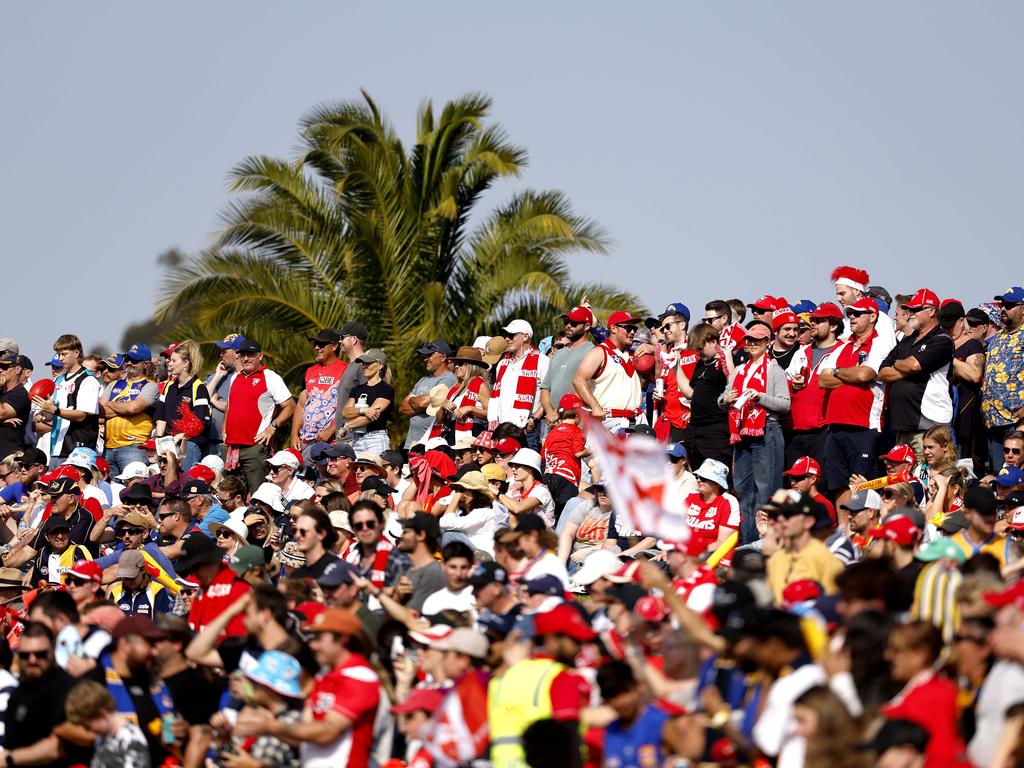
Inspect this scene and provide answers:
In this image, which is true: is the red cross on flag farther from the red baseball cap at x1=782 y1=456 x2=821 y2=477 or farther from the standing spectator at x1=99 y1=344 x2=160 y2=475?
the standing spectator at x1=99 y1=344 x2=160 y2=475

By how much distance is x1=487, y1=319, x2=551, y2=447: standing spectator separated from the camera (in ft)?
56.5

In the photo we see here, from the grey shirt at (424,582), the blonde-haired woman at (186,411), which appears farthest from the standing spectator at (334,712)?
the blonde-haired woman at (186,411)

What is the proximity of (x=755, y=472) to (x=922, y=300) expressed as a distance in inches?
89.3

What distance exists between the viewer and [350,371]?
59.9 ft

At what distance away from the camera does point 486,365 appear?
59.9 feet

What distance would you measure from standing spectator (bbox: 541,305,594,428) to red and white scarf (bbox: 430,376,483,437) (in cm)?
97

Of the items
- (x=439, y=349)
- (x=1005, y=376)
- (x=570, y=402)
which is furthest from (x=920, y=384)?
(x=439, y=349)

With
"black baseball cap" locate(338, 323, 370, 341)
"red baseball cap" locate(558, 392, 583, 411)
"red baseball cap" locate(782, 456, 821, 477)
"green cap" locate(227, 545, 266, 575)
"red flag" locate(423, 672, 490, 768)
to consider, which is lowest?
"red flag" locate(423, 672, 490, 768)

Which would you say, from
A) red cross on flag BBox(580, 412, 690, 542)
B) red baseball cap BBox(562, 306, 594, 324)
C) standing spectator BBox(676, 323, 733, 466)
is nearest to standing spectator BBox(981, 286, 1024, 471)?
standing spectator BBox(676, 323, 733, 466)

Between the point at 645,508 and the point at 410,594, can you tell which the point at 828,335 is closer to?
the point at 410,594

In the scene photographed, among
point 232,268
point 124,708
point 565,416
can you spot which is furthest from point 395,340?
point 124,708

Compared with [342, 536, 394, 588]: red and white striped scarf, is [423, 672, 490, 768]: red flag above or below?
below

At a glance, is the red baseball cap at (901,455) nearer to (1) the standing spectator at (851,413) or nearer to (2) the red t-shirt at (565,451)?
(1) the standing spectator at (851,413)

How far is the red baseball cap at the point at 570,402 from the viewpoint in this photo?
1648 cm
